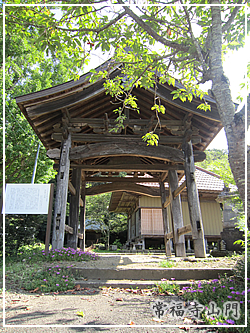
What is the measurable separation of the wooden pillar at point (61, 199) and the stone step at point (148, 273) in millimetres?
1732

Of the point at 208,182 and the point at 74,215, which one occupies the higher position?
the point at 208,182

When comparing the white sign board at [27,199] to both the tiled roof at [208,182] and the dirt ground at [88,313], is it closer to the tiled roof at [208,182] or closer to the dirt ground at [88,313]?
the dirt ground at [88,313]

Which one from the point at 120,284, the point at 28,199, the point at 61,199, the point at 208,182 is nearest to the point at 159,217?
the point at 208,182

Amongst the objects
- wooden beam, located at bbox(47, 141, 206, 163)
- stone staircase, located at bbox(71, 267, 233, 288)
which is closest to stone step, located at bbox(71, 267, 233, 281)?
stone staircase, located at bbox(71, 267, 233, 288)

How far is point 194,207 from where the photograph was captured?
6.88 m

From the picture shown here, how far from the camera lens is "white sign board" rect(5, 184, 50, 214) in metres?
5.90

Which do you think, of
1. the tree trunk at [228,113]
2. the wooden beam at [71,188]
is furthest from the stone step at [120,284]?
the wooden beam at [71,188]

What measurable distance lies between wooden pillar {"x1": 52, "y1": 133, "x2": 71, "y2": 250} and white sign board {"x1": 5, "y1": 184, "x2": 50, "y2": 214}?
715mm

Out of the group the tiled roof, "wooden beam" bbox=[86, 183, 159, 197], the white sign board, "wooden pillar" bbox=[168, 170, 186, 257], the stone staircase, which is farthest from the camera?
the tiled roof

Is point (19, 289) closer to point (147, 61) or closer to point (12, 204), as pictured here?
point (12, 204)

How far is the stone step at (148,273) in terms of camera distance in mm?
4717

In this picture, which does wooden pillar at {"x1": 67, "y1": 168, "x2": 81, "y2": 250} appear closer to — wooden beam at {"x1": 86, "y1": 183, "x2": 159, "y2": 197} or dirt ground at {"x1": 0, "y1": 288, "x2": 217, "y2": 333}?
wooden beam at {"x1": 86, "y1": 183, "x2": 159, "y2": 197}

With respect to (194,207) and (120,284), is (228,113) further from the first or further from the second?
(194,207)

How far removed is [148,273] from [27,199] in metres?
3.47
